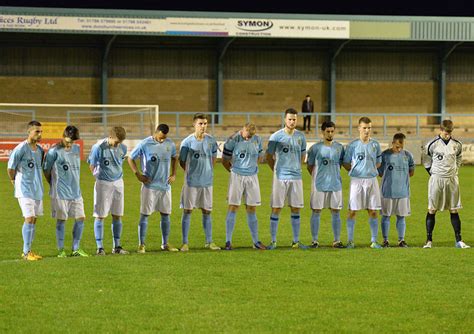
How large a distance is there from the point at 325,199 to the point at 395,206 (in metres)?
1.11

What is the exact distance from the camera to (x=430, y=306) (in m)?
9.95

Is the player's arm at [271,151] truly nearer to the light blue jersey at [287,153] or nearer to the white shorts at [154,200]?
the light blue jersey at [287,153]

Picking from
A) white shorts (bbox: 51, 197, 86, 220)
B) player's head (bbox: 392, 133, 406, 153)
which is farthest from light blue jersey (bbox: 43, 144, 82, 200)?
player's head (bbox: 392, 133, 406, 153)

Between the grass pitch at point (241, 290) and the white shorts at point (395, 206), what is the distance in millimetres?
636

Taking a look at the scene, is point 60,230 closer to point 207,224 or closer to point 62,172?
point 62,172

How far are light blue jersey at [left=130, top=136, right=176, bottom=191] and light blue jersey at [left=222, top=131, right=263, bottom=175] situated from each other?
2.98 ft

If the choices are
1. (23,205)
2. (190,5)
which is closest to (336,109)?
(190,5)

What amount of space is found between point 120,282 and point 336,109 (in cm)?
3251

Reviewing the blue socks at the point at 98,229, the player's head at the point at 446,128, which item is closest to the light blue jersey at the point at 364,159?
the player's head at the point at 446,128

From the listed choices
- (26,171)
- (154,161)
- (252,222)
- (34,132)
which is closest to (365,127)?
(252,222)

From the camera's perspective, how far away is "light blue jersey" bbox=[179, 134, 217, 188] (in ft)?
46.5

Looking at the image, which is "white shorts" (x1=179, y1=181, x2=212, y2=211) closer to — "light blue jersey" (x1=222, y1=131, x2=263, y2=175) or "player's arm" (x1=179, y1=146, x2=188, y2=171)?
"player's arm" (x1=179, y1=146, x2=188, y2=171)

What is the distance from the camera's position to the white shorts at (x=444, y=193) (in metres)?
14.5

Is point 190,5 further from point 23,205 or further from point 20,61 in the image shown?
point 23,205
